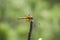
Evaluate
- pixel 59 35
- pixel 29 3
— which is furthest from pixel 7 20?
pixel 59 35

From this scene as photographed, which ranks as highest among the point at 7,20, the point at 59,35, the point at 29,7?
the point at 29,7

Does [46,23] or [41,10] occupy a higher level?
[41,10]

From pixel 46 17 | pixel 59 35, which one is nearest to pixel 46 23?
pixel 46 17

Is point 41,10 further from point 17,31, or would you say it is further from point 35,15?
point 17,31

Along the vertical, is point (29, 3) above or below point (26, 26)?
above

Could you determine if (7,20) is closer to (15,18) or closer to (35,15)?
(15,18)

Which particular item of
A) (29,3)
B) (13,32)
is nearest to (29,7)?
(29,3)
